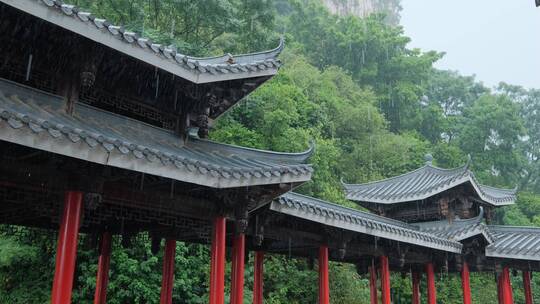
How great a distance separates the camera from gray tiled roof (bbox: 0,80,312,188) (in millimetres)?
5043

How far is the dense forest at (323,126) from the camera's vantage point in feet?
49.3

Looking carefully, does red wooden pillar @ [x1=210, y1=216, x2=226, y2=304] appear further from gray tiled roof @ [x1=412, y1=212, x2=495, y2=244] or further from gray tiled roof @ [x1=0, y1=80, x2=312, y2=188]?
gray tiled roof @ [x1=412, y1=212, x2=495, y2=244]

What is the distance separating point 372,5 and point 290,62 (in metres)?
36.6

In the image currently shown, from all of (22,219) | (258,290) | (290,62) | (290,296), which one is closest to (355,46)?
(290,62)

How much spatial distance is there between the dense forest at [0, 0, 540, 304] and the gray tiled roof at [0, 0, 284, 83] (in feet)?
13.9

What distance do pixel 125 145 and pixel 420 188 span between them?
12.0 m

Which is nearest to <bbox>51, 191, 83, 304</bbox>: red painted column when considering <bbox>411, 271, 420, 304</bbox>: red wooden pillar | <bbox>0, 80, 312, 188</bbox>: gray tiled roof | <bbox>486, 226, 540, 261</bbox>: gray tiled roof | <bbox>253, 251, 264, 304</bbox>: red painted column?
<bbox>0, 80, 312, 188</bbox>: gray tiled roof

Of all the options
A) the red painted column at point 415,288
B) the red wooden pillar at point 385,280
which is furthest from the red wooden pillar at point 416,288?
the red wooden pillar at point 385,280

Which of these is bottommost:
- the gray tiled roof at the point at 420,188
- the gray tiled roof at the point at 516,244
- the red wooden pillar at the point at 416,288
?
the red wooden pillar at the point at 416,288

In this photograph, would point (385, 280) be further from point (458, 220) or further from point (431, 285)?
point (458, 220)

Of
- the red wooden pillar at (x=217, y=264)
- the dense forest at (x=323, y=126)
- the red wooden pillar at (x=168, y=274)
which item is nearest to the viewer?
the red wooden pillar at (x=217, y=264)

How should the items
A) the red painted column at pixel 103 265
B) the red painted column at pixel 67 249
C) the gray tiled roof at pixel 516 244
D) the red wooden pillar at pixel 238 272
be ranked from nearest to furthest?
the red painted column at pixel 67 249 → the red wooden pillar at pixel 238 272 → the red painted column at pixel 103 265 → the gray tiled roof at pixel 516 244

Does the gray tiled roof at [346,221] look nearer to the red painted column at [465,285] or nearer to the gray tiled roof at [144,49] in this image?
the red painted column at [465,285]

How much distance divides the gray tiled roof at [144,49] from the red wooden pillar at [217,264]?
224 centimetres
